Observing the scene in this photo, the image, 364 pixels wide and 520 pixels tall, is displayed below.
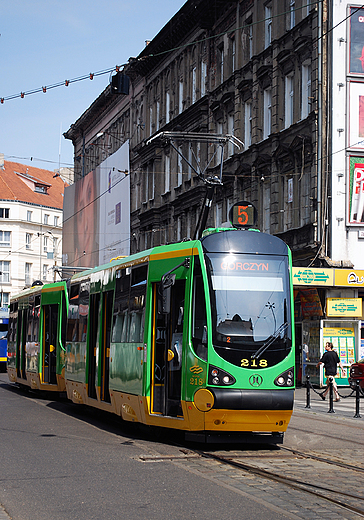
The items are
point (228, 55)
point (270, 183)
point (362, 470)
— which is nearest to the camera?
point (362, 470)

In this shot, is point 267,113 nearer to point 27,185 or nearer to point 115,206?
point 115,206

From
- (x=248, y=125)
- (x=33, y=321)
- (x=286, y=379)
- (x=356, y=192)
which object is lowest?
(x=286, y=379)

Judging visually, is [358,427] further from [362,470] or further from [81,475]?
[81,475]

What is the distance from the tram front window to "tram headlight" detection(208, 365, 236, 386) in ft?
0.68

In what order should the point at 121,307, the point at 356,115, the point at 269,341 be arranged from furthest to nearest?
the point at 356,115 → the point at 121,307 → the point at 269,341

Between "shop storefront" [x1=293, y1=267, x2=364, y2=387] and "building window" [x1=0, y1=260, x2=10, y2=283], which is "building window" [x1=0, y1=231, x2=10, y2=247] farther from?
"shop storefront" [x1=293, y1=267, x2=364, y2=387]

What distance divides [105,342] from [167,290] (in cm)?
339

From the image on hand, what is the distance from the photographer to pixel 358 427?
54.0 feet

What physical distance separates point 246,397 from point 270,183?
2189 centimetres

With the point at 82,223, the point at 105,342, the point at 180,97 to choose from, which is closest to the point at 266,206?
the point at 180,97

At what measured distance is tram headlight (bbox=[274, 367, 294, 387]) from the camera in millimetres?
11711

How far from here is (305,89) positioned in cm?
2977

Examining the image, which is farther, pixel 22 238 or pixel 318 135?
pixel 22 238

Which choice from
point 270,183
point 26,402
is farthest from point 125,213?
point 26,402
